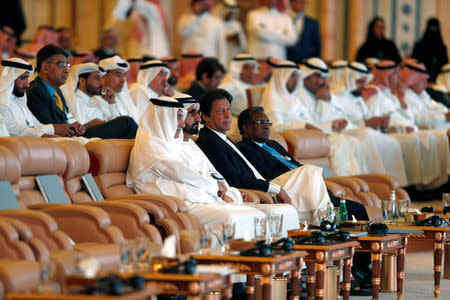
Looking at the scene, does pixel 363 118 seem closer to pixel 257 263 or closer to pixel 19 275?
pixel 257 263

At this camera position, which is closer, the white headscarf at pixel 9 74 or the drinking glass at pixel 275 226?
the drinking glass at pixel 275 226

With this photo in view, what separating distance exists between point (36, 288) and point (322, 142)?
522 centimetres

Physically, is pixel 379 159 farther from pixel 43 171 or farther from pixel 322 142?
pixel 43 171

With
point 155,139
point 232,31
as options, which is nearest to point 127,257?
point 155,139

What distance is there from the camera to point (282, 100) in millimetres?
11172

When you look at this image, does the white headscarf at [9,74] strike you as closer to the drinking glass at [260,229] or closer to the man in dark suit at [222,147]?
the man in dark suit at [222,147]

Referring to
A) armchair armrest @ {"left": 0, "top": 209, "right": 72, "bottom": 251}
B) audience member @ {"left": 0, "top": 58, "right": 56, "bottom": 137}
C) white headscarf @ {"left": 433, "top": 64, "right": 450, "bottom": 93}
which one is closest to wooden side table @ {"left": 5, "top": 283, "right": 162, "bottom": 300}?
armchair armrest @ {"left": 0, "top": 209, "right": 72, "bottom": 251}

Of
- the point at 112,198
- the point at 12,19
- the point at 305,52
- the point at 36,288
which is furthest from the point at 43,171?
the point at 305,52

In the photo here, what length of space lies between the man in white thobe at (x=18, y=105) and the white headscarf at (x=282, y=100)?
12.7ft

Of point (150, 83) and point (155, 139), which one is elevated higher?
point (150, 83)

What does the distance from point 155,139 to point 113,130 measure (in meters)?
1.18

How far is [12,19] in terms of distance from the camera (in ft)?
40.0

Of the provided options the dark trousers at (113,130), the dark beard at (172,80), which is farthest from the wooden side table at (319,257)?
the dark beard at (172,80)

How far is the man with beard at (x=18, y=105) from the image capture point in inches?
282
